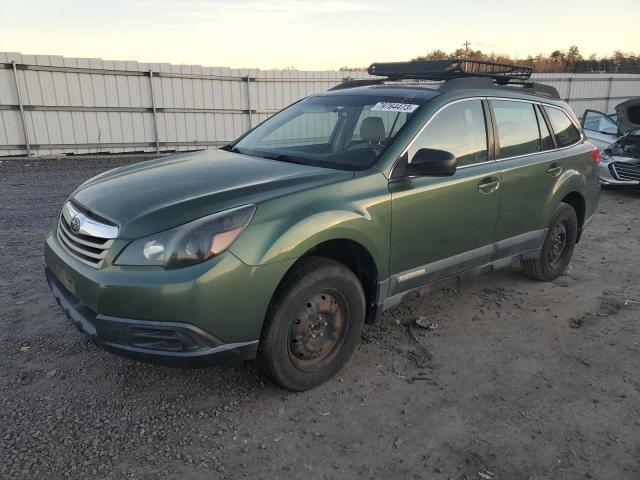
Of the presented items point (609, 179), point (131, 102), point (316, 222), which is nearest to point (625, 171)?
point (609, 179)

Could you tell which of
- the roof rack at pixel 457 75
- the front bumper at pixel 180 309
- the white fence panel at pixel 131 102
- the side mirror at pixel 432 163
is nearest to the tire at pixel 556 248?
the roof rack at pixel 457 75

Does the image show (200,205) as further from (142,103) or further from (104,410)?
(142,103)

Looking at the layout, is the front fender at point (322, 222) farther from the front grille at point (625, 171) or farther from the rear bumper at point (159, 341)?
the front grille at point (625, 171)

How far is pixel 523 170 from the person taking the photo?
13.8 feet

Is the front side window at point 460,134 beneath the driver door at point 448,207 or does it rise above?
above

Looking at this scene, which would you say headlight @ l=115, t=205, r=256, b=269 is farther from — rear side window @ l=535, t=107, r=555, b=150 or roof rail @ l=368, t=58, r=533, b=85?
rear side window @ l=535, t=107, r=555, b=150

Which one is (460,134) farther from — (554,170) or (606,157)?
(606,157)

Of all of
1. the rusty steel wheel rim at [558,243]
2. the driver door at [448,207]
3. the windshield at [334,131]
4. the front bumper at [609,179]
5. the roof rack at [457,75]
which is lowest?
the front bumper at [609,179]

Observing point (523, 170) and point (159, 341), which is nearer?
point (159, 341)

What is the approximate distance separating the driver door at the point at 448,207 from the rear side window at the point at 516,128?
203 mm

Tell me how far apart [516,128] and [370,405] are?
8.74 ft

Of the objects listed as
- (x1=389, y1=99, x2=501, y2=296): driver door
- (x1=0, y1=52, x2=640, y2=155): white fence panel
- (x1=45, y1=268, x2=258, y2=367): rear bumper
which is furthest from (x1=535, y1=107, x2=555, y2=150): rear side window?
(x1=0, y1=52, x2=640, y2=155): white fence panel

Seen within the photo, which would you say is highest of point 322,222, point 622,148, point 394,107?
point 394,107

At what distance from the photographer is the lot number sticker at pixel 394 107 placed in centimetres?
355
